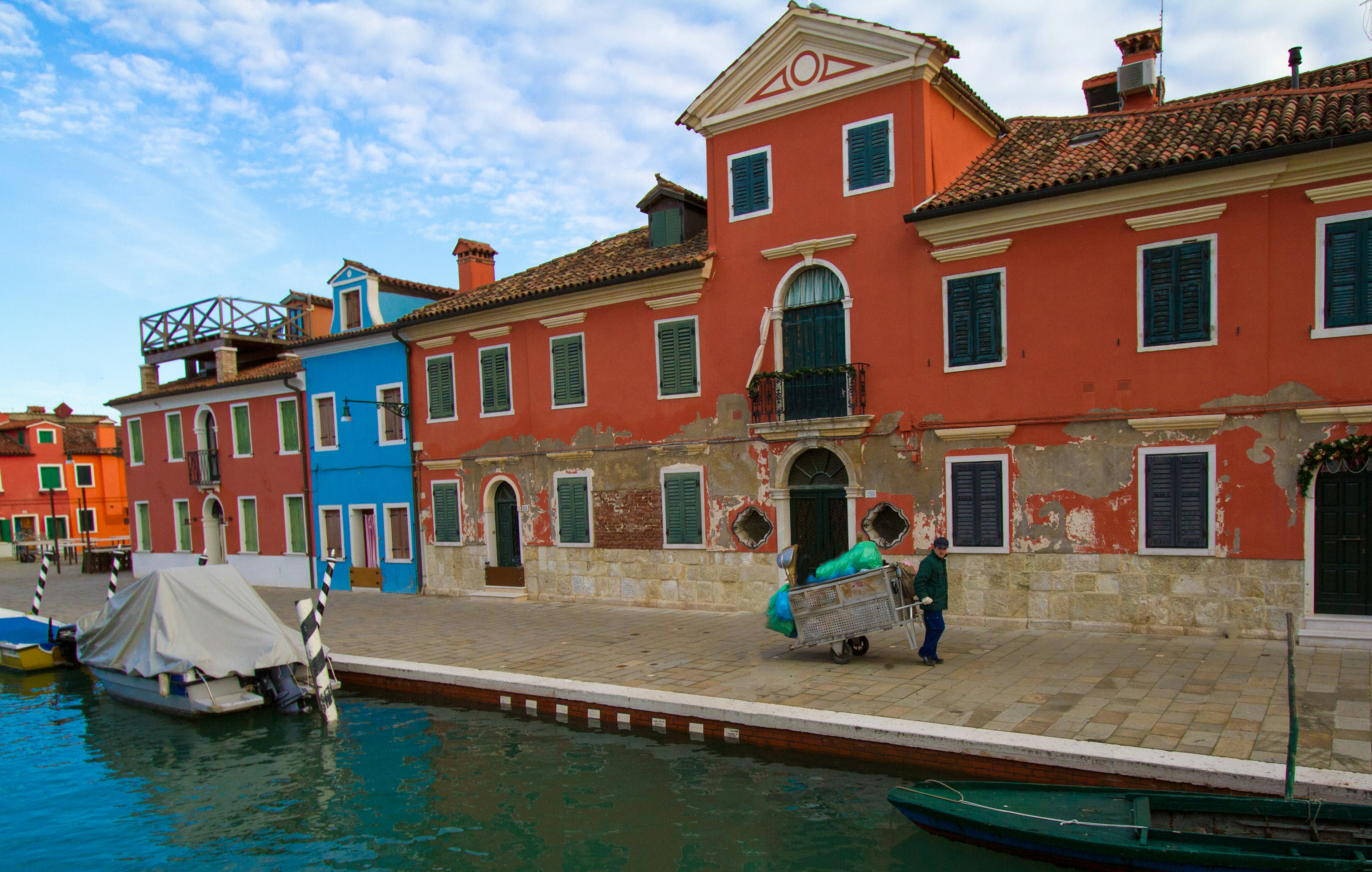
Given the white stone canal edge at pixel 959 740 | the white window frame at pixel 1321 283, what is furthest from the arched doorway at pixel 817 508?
the white window frame at pixel 1321 283

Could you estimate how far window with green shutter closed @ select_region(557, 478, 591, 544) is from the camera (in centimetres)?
1758

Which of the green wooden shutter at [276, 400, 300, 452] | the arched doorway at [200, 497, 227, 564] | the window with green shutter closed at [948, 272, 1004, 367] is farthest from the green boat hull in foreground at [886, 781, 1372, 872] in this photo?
the arched doorway at [200, 497, 227, 564]

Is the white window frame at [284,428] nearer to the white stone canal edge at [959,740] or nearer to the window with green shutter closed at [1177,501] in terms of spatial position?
the white stone canal edge at [959,740]

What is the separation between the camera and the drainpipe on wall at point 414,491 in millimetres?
20703

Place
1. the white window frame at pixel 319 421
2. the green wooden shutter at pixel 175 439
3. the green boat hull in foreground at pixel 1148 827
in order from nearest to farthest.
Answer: the green boat hull in foreground at pixel 1148 827 < the white window frame at pixel 319 421 < the green wooden shutter at pixel 175 439

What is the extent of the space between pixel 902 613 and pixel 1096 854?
5081 millimetres

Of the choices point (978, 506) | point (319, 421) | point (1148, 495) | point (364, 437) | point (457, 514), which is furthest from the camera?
point (319, 421)

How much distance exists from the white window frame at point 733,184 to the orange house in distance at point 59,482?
4105 cm

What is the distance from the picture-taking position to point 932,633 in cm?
1046

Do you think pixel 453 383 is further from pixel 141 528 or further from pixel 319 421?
pixel 141 528

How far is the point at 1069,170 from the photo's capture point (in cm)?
1223

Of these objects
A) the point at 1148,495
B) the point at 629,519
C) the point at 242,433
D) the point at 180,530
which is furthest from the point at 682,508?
the point at 180,530

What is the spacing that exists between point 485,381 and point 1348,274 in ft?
51.7

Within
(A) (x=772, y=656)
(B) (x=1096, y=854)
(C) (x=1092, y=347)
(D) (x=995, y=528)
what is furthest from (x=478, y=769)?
(C) (x=1092, y=347)
